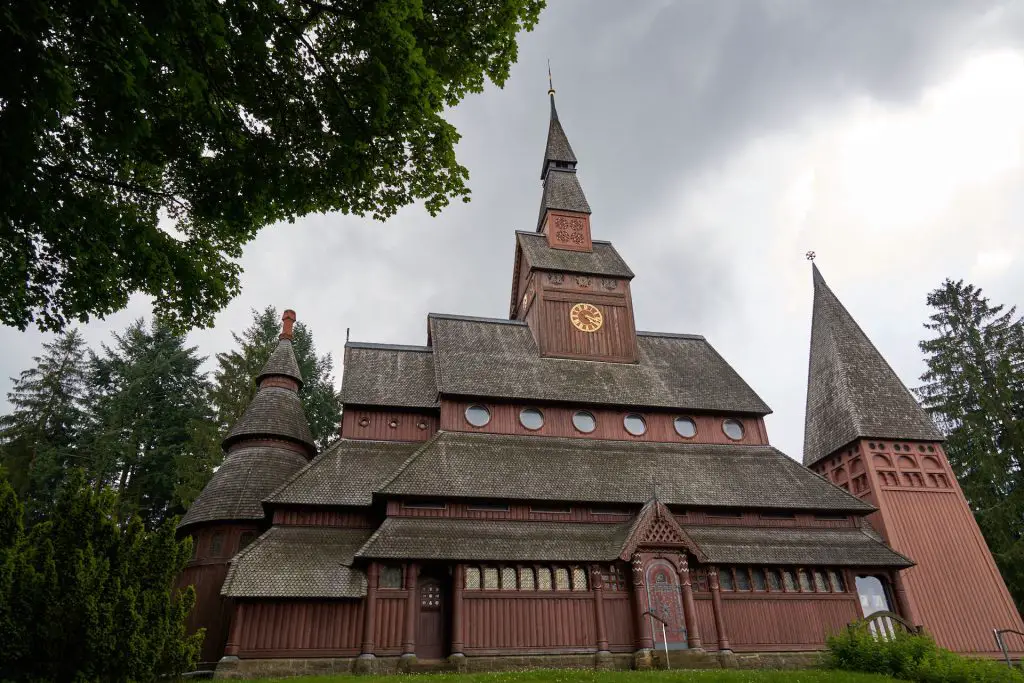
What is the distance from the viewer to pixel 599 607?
18375 mm

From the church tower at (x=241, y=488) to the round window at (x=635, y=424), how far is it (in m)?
12.2

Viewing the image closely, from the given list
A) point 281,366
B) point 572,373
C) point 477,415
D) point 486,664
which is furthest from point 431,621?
point 281,366

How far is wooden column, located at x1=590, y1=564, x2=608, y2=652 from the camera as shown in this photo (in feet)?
58.5

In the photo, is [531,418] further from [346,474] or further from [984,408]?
[984,408]

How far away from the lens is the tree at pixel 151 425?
105ft

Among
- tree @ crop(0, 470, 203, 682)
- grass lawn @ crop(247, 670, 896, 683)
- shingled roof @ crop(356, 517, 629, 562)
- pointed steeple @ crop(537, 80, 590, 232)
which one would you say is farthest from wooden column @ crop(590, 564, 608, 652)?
pointed steeple @ crop(537, 80, 590, 232)

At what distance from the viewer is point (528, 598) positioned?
725 inches

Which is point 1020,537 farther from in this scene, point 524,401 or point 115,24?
point 115,24

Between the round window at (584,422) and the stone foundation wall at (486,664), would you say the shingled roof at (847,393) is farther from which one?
the stone foundation wall at (486,664)

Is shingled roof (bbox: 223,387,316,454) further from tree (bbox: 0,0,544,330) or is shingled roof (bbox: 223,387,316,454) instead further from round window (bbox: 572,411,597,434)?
tree (bbox: 0,0,544,330)

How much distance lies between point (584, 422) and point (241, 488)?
40.6 ft

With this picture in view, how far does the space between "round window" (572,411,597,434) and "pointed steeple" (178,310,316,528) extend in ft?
33.0

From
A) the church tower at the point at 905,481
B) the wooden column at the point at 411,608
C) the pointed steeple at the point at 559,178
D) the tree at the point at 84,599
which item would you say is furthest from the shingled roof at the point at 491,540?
the pointed steeple at the point at 559,178

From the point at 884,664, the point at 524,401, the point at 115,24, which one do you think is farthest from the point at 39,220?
the point at 884,664
